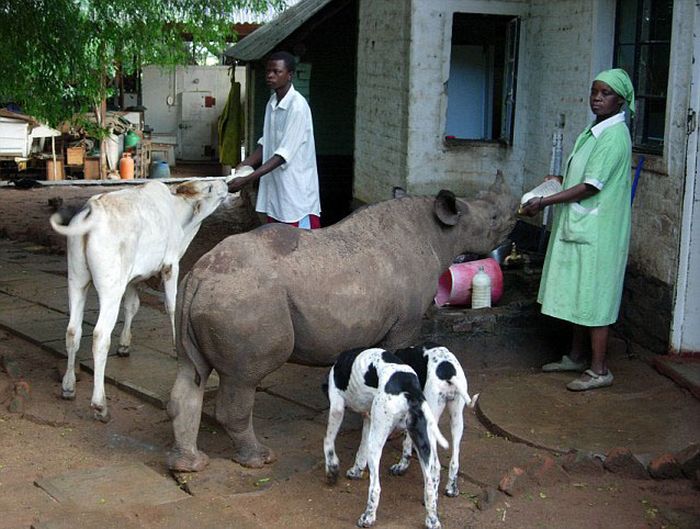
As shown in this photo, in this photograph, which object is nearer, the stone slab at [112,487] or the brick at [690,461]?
the stone slab at [112,487]

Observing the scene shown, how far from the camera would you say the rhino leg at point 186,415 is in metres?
4.97

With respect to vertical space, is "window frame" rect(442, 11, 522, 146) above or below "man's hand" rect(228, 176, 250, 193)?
above

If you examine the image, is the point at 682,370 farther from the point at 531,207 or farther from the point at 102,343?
the point at 102,343

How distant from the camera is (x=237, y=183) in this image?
660cm

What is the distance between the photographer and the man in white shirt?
663 centimetres

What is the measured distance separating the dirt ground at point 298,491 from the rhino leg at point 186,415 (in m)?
0.09

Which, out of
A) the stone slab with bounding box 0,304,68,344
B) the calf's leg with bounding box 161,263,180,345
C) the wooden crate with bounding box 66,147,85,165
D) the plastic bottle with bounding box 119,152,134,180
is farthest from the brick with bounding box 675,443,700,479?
the wooden crate with bounding box 66,147,85,165

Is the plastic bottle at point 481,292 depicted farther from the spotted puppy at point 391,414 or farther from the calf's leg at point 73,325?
the calf's leg at point 73,325

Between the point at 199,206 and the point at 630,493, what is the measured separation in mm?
3587

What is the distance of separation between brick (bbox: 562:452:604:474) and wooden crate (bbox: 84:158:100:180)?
52.2ft

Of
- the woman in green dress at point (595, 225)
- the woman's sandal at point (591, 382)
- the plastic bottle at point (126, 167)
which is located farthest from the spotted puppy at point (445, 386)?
the plastic bottle at point (126, 167)

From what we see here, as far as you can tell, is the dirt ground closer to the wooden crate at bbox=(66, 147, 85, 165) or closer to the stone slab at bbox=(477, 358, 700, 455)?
the stone slab at bbox=(477, 358, 700, 455)

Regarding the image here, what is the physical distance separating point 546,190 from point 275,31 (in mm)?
10610

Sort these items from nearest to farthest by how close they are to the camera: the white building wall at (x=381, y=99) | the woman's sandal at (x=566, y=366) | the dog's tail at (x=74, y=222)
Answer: the dog's tail at (x=74, y=222) → the woman's sandal at (x=566, y=366) → the white building wall at (x=381, y=99)
